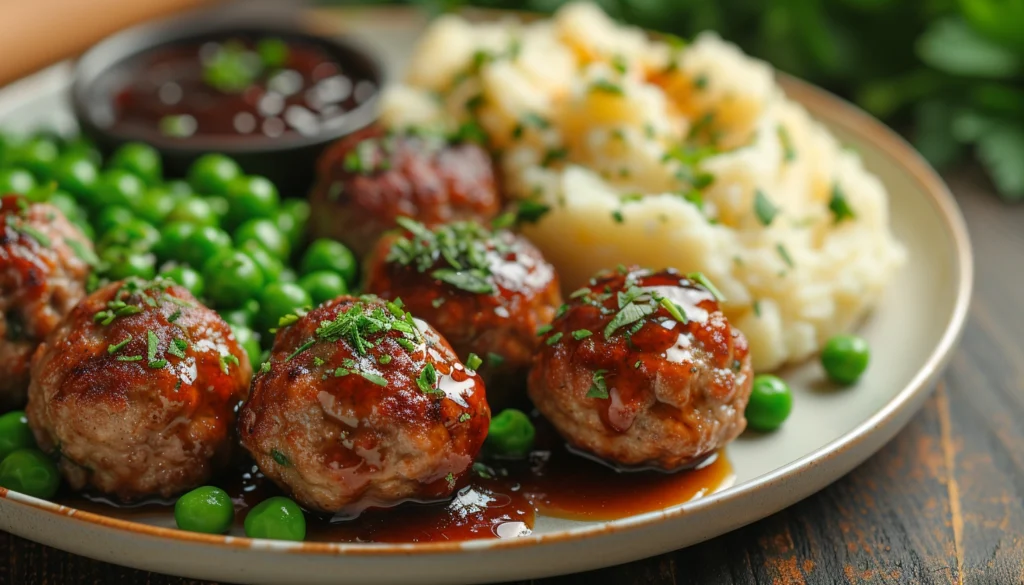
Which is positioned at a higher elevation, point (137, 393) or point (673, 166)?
point (137, 393)

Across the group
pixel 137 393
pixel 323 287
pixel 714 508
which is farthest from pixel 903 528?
pixel 137 393

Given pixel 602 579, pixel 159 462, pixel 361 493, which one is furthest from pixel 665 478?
pixel 159 462

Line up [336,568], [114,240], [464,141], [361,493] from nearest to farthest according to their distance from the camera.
→ [336,568] → [361,493] → [114,240] → [464,141]

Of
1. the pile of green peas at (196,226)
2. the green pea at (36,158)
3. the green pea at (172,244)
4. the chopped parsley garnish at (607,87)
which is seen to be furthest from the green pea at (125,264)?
the chopped parsley garnish at (607,87)

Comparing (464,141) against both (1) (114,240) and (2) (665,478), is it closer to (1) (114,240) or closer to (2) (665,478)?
(1) (114,240)

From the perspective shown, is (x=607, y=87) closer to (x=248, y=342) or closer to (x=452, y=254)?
(x=452, y=254)

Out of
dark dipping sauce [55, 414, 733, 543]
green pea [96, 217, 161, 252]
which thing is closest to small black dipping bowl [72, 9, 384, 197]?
green pea [96, 217, 161, 252]
